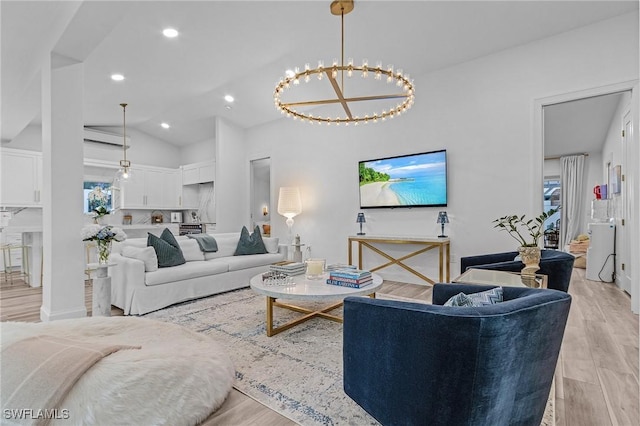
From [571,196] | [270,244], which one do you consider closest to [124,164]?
[270,244]

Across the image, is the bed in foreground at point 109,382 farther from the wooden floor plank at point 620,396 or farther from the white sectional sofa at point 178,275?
the wooden floor plank at point 620,396

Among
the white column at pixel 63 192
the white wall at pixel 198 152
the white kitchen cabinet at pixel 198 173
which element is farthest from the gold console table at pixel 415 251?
the white wall at pixel 198 152

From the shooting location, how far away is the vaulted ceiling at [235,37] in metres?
3.05

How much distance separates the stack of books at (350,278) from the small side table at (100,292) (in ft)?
6.83

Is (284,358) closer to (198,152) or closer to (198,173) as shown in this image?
(198,173)

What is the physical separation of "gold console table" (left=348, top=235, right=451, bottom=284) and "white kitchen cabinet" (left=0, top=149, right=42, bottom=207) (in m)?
6.17

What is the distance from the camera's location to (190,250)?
439cm

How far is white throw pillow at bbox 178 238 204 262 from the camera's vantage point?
4.33 m

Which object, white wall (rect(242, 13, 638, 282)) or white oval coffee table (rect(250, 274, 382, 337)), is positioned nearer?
white oval coffee table (rect(250, 274, 382, 337))

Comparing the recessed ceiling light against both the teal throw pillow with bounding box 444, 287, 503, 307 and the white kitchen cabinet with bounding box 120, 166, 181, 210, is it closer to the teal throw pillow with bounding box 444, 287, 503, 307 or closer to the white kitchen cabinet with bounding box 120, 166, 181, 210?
the teal throw pillow with bounding box 444, 287, 503, 307

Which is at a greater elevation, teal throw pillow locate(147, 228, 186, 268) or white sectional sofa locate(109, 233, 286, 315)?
teal throw pillow locate(147, 228, 186, 268)

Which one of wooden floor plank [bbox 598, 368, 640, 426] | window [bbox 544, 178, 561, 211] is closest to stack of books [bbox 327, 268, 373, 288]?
wooden floor plank [bbox 598, 368, 640, 426]

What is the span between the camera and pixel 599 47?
3461 mm

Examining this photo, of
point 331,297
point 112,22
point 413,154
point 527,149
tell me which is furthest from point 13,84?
point 527,149
